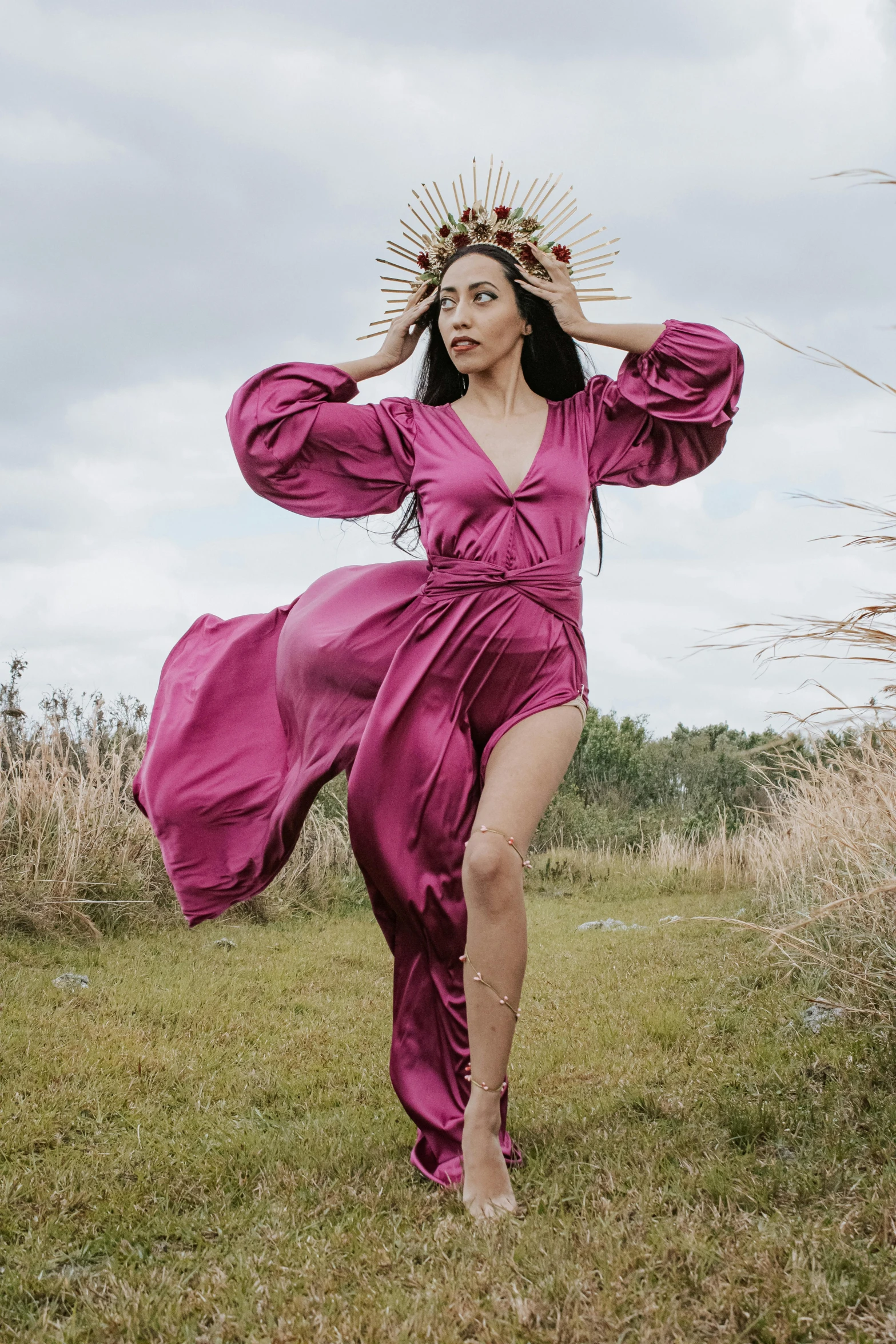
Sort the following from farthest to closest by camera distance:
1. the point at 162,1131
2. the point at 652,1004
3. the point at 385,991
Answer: the point at 385,991 → the point at 652,1004 → the point at 162,1131

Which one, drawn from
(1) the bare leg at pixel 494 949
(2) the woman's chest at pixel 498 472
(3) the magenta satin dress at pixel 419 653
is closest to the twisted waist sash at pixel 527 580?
(3) the magenta satin dress at pixel 419 653

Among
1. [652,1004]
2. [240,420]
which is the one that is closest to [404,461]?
[240,420]

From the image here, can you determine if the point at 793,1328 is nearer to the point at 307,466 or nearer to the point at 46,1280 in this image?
the point at 46,1280

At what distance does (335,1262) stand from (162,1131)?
1.41 meters

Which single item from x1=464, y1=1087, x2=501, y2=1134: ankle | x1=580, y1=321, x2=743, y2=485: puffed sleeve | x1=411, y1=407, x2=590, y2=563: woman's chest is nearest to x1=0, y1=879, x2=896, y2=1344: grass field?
x1=464, y1=1087, x2=501, y2=1134: ankle

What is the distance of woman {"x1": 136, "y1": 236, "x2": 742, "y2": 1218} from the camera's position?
2.97 metres

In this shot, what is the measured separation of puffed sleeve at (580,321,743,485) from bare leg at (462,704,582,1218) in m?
1.04

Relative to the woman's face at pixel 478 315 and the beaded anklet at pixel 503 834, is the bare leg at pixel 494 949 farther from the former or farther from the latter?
the woman's face at pixel 478 315

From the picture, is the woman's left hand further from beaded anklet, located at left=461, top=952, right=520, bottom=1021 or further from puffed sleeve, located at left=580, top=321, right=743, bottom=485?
beaded anklet, located at left=461, top=952, right=520, bottom=1021

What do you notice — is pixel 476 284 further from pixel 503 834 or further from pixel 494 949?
pixel 494 949

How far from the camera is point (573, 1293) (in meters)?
2.16

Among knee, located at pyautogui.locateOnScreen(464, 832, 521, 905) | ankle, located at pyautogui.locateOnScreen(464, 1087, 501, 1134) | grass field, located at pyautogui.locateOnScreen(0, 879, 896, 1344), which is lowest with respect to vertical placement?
grass field, located at pyautogui.locateOnScreen(0, 879, 896, 1344)

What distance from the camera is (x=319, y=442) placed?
11.0 feet

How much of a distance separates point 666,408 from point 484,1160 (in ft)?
6.85
